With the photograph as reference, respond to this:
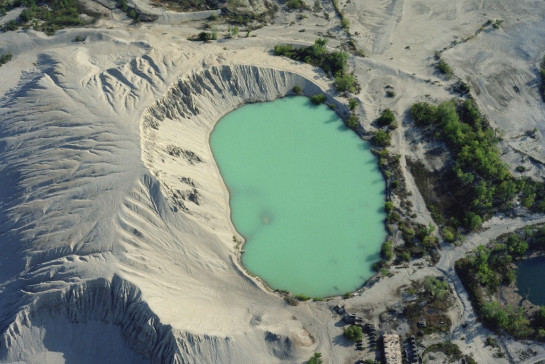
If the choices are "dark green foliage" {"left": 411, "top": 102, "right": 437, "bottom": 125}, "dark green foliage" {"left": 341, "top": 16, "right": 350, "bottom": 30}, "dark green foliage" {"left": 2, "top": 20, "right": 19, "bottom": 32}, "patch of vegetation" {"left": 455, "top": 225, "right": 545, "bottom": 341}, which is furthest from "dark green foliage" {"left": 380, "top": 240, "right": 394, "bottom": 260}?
"dark green foliage" {"left": 2, "top": 20, "right": 19, "bottom": 32}

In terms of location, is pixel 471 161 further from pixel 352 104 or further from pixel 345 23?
pixel 345 23

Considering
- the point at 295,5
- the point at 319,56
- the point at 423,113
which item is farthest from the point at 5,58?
the point at 423,113

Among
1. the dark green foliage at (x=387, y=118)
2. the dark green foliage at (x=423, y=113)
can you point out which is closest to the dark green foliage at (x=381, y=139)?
the dark green foliage at (x=387, y=118)

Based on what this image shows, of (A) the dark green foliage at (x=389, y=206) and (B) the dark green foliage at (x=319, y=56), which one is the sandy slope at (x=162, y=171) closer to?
(B) the dark green foliage at (x=319, y=56)

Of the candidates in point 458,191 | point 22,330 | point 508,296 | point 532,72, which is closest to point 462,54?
point 532,72

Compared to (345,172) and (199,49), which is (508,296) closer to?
(345,172)

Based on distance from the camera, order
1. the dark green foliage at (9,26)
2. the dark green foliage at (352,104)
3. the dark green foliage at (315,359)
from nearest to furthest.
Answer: the dark green foliage at (315,359), the dark green foliage at (352,104), the dark green foliage at (9,26)
